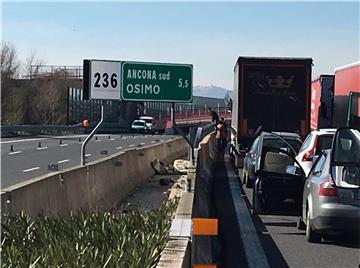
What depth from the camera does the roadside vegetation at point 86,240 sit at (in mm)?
6926

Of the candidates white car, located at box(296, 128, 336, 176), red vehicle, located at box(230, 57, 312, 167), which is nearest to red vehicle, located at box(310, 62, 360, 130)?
white car, located at box(296, 128, 336, 176)

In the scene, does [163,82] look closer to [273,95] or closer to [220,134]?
[273,95]

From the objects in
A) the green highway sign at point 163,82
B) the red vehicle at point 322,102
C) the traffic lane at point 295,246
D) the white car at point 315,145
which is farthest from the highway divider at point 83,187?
the red vehicle at point 322,102

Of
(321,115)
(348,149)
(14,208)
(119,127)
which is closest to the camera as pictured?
(14,208)

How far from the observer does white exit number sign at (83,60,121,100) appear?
725 inches

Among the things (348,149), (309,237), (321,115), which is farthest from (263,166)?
(321,115)

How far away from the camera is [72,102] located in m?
80.6

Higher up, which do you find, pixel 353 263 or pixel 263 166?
pixel 263 166

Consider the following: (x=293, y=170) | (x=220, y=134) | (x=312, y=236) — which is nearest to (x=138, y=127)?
(x=220, y=134)

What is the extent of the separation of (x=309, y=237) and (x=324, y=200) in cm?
82

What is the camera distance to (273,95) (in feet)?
89.6

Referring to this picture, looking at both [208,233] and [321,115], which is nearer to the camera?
[208,233]

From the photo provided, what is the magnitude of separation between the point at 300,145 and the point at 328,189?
31.1 ft

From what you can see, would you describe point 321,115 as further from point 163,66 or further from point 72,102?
point 72,102
